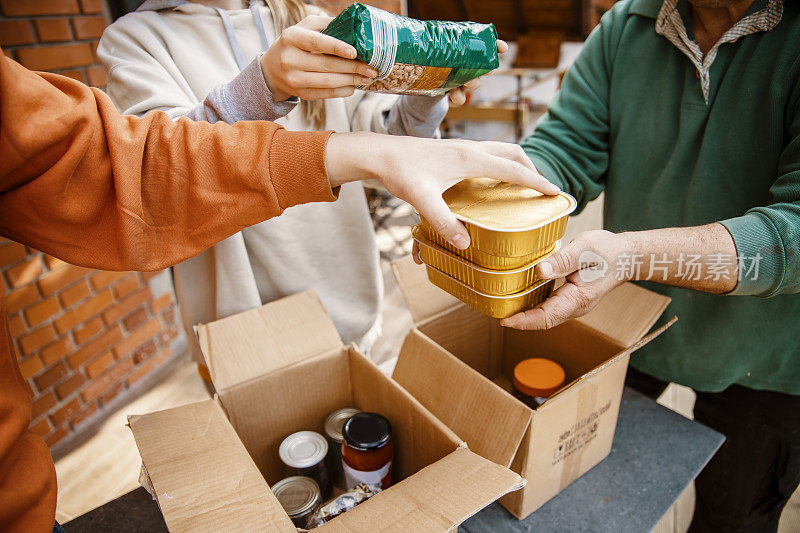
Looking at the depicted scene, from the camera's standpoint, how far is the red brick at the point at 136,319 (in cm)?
228

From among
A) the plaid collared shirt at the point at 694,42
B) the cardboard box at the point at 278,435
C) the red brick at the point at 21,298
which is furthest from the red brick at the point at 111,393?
the plaid collared shirt at the point at 694,42

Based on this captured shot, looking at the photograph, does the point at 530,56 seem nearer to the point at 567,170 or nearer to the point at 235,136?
the point at 567,170

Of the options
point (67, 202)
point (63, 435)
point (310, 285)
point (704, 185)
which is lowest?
point (63, 435)

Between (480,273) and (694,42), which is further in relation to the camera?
(694,42)

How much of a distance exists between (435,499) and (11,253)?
1868mm

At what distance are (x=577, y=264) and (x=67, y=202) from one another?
74cm

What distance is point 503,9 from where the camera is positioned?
6.04 metres

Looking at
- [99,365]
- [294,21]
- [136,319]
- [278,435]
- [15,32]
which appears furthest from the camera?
[136,319]

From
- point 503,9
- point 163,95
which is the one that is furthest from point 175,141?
point 503,9

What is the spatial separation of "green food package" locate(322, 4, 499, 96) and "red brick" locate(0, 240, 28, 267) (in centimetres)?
164

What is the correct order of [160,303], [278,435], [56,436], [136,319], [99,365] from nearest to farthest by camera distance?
1. [278,435]
2. [56,436]
3. [99,365]
4. [136,319]
5. [160,303]

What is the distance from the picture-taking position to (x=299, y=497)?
2.71 feet

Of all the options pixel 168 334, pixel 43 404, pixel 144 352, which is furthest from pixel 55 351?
pixel 168 334

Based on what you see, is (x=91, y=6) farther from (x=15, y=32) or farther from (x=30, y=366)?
(x=30, y=366)
